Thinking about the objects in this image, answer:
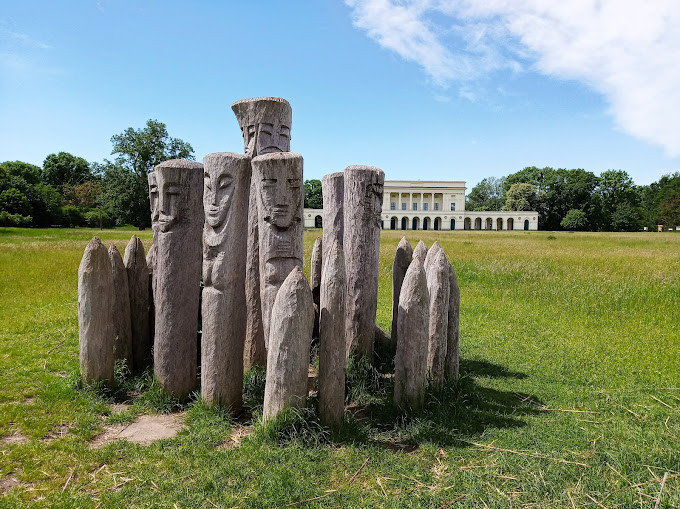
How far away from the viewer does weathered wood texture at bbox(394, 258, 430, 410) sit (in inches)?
184

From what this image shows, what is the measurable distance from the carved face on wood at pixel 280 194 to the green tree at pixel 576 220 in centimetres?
8879

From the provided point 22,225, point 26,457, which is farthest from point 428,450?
point 22,225

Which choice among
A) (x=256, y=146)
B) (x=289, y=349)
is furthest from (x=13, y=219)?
(x=289, y=349)


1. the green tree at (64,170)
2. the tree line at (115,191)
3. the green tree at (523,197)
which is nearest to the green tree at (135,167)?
the tree line at (115,191)

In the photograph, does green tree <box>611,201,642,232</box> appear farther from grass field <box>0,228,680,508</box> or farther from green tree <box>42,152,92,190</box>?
green tree <box>42,152,92,190</box>

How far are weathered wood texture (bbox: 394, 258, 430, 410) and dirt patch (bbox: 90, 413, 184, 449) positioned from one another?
2476 mm

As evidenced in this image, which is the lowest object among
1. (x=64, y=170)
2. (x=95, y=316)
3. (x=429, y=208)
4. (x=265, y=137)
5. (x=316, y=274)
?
(x=95, y=316)

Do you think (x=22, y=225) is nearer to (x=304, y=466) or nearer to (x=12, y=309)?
(x=12, y=309)

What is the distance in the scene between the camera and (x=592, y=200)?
83.9 m

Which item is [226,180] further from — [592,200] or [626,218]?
[592,200]

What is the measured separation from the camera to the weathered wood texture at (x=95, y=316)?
527 centimetres

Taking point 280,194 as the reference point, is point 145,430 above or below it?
below

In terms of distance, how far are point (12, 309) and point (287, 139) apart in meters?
8.41

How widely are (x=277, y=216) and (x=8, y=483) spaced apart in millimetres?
3416
